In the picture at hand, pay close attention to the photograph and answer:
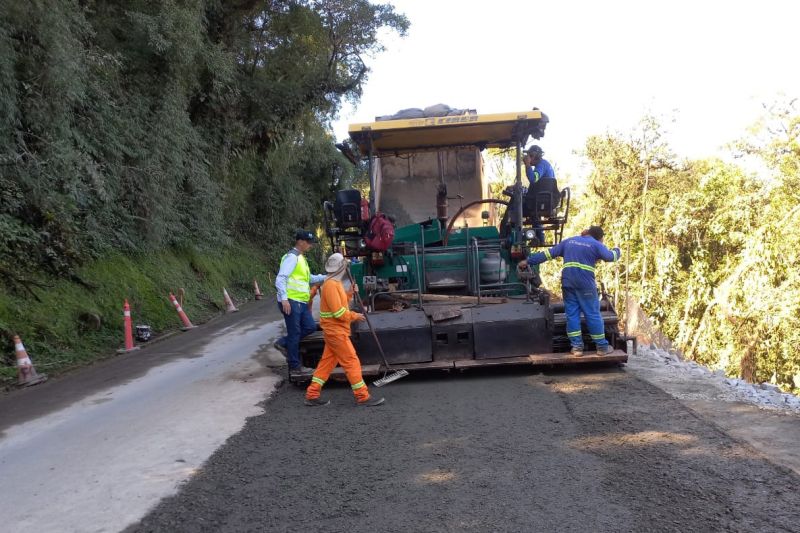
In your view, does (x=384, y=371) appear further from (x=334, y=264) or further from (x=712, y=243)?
(x=712, y=243)

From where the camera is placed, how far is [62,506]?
3.72 m

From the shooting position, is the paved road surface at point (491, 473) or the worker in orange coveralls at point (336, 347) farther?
the worker in orange coveralls at point (336, 347)

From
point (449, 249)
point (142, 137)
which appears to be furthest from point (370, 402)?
point (142, 137)

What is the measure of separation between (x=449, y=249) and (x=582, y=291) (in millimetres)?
1900

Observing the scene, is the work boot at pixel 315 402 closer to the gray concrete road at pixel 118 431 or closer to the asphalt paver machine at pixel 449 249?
the gray concrete road at pixel 118 431

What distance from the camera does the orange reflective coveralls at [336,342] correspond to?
5707 mm

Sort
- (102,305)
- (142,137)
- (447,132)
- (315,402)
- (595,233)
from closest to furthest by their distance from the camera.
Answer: (315,402), (595,233), (447,132), (102,305), (142,137)

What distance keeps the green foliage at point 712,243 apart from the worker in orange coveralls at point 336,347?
1138cm

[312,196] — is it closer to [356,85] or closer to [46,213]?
[356,85]

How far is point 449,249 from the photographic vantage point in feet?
25.4

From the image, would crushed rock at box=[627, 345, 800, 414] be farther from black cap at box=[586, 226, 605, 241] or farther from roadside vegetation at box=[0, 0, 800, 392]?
roadside vegetation at box=[0, 0, 800, 392]

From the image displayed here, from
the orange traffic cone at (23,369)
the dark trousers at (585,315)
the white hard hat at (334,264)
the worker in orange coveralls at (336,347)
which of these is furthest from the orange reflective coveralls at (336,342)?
the orange traffic cone at (23,369)

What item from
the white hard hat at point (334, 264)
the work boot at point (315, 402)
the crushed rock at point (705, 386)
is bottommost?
the crushed rock at point (705, 386)

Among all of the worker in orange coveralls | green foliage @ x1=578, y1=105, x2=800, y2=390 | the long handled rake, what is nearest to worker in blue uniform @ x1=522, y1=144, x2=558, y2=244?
the long handled rake
